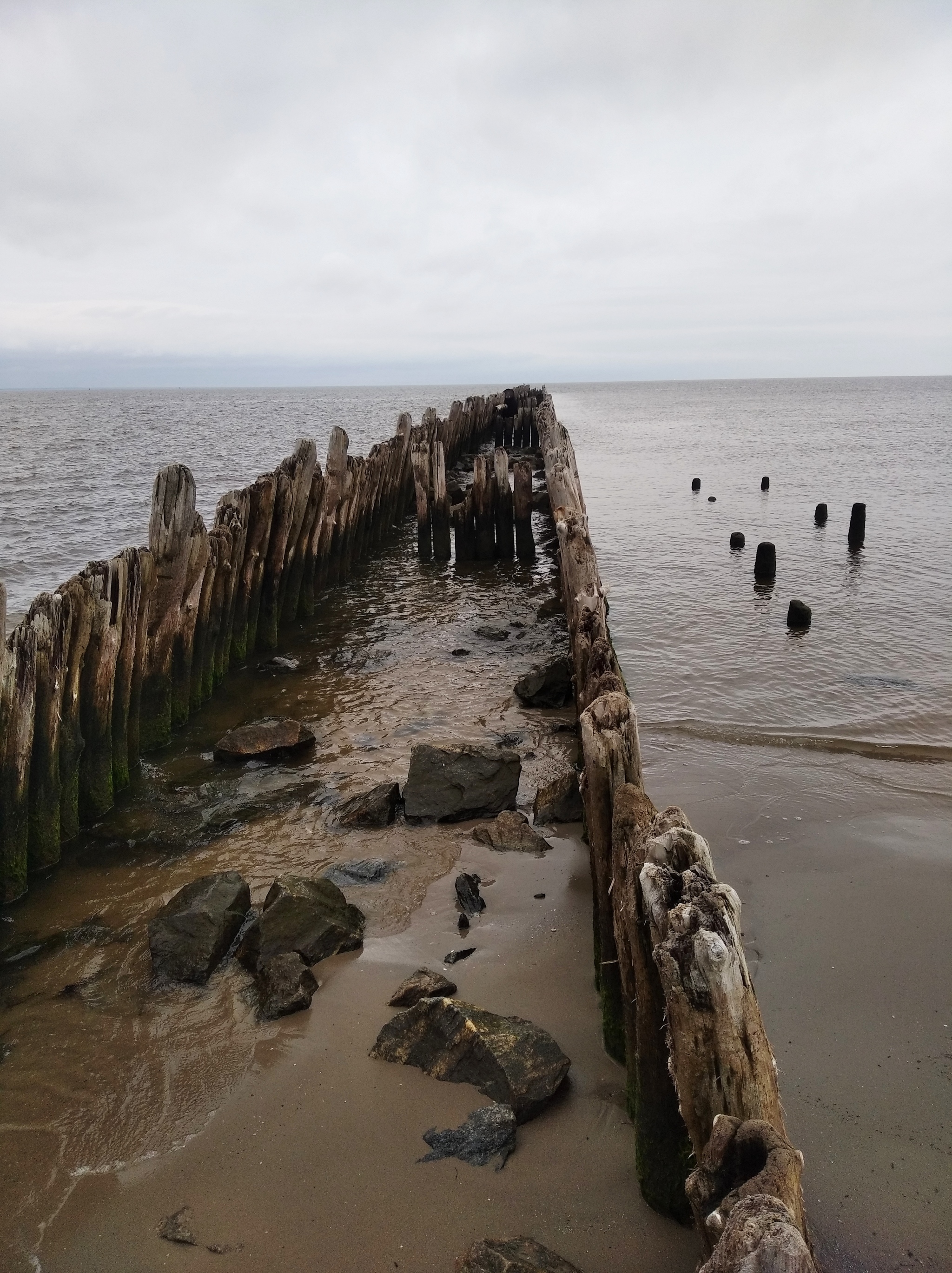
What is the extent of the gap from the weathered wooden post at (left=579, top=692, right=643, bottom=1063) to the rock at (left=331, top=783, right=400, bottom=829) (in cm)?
218

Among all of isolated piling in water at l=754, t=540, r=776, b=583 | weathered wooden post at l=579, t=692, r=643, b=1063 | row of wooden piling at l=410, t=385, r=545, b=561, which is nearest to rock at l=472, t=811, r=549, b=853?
weathered wooden post at l=579, t=692, r=643, b=1063

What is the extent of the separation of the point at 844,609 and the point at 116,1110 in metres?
12.0

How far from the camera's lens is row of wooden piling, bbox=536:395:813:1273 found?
7.24ft

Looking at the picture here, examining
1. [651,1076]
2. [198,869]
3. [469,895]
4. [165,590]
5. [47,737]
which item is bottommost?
[198,869]

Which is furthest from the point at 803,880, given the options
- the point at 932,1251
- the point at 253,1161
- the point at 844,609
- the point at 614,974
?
the point at 844,609

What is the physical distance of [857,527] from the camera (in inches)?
714

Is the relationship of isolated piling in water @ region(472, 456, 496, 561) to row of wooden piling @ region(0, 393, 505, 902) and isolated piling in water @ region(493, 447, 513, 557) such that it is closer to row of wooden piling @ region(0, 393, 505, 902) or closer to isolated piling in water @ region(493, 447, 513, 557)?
A: isolated piling in water @ region(493, 447, 513, 557)

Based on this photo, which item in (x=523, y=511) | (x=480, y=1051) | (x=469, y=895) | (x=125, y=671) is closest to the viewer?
(x=480, y=1051)

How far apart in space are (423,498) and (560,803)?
9840mm

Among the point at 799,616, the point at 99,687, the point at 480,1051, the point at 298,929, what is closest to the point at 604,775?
the point at 480,1051

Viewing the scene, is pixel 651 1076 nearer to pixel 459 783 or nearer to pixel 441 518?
pixel 459 783

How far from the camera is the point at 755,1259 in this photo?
1879mm

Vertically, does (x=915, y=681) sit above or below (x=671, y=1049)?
below

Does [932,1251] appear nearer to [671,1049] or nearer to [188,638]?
[671,1049]
